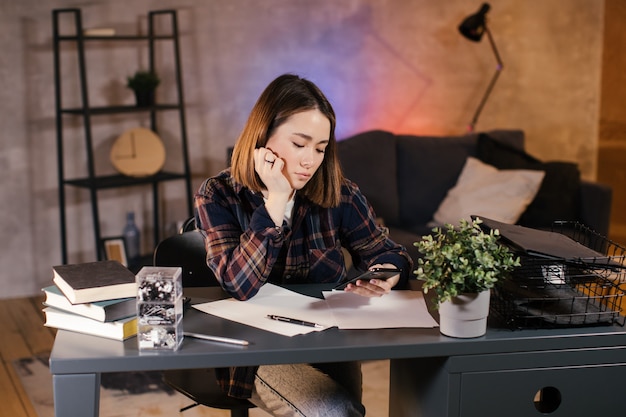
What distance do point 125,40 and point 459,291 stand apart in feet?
10.4

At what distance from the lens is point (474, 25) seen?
4.57 m

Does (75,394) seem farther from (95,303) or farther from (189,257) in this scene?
(189,257)

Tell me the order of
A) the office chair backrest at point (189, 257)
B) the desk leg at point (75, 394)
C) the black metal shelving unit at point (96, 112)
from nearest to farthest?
the desk leg at point (75, 394) → the office chair backrest at point (189, 257) → the black metal shelving unit at point (96, 112)

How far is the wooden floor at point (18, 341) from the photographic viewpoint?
2955 millimetres

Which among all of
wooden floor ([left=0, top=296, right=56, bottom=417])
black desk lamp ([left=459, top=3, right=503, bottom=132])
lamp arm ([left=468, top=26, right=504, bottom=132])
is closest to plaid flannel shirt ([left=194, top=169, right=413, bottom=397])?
wooden floor ([left=0, top=296, right=56, bottom=417])

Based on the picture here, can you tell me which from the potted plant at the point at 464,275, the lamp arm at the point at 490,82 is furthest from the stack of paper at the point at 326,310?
the lamp arm at the point at 490,82

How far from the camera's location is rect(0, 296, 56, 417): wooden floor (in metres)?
2.96

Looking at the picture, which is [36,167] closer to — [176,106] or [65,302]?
[176,106]

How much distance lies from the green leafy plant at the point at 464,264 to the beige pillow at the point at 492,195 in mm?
2406

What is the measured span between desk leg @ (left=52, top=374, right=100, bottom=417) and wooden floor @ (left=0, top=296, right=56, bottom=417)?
148 cm

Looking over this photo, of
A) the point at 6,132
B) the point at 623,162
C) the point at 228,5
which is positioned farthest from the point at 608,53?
the point at 6,132

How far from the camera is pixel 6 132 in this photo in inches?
163

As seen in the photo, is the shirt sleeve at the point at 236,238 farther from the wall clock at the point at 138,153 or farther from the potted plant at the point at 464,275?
the wall clock at the point at 138,153

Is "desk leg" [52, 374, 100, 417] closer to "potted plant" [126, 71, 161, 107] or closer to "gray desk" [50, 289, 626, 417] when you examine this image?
"gray desk" [50, 289, 626, 417]
